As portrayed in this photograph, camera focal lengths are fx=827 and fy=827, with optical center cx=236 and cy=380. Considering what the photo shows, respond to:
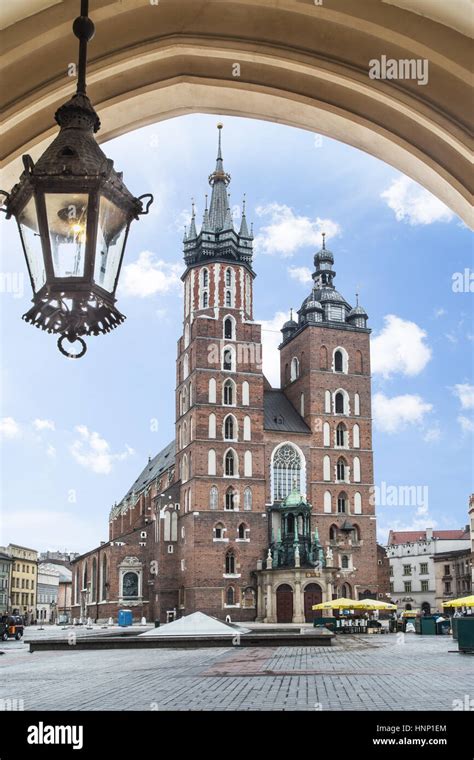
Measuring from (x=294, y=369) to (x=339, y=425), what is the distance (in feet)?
20.1

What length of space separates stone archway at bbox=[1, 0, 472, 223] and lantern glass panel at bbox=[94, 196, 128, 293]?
133cm

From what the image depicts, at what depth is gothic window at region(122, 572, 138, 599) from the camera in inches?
2281

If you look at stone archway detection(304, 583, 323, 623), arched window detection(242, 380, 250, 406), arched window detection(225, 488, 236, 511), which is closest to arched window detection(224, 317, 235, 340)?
arched window detection(242, 380, 250, 406)

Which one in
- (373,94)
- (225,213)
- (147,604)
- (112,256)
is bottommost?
(147,604)

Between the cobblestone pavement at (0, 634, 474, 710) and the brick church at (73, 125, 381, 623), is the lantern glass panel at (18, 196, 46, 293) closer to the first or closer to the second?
the cobblestone pavement at (0, 634, 474, 710)

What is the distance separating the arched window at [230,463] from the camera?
53531 millimetres

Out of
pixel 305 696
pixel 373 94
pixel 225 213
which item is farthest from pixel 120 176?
pixel 225 213

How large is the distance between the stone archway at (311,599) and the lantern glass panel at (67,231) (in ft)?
161

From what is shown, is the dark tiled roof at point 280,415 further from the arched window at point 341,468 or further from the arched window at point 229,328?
the arched window at point 229,328

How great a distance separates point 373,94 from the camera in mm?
4527

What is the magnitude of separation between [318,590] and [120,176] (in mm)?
50167

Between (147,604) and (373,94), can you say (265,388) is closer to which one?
(147,604)

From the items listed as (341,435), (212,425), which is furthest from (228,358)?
(341,435)

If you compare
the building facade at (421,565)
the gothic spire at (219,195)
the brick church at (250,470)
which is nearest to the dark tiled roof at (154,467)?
the brick church at (250,470)
